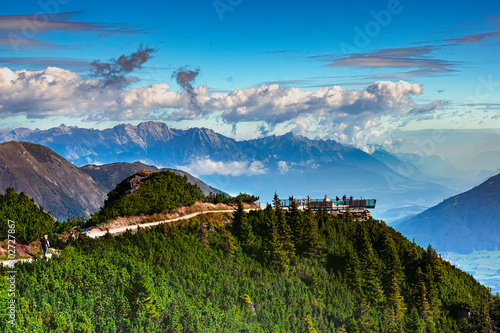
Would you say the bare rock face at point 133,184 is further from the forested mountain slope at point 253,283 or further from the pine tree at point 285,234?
the pine tree at point 285,234

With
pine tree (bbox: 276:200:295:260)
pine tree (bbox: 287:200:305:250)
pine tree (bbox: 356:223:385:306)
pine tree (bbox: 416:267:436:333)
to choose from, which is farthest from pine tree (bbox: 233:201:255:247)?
pine tree (bbox: 416:267:436:333)

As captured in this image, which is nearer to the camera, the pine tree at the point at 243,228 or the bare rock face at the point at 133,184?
the pine tree at the point at 243,228

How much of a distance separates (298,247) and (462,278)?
25532mm

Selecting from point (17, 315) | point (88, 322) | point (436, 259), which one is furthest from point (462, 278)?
point (17, 315)

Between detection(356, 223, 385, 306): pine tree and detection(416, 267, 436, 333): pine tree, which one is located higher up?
detection(356, 223, 385, 306): pine tree

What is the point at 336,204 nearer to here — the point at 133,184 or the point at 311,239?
the point at 311,239

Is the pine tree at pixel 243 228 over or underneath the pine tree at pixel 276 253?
over

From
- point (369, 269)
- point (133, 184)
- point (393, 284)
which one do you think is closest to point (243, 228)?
point (369, 269)

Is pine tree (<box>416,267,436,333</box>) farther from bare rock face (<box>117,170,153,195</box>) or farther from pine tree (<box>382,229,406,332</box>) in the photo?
bare rock face (<box>117,170,153,195</box>)

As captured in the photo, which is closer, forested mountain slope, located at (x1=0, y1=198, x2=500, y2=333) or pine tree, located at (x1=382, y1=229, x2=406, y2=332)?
forested mountain slope, located at (x1=0, y1=198, x2=500, y2=333)

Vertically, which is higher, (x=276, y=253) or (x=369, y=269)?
(x=276, y=253)

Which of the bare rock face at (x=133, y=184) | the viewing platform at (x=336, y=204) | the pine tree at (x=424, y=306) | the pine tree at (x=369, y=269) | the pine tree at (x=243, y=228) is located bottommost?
the pine tree at (x=424, y=306)

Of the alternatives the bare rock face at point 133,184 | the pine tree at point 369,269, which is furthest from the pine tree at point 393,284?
the bare rock face at point 133,184

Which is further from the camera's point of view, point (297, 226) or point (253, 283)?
point (297, 226)
